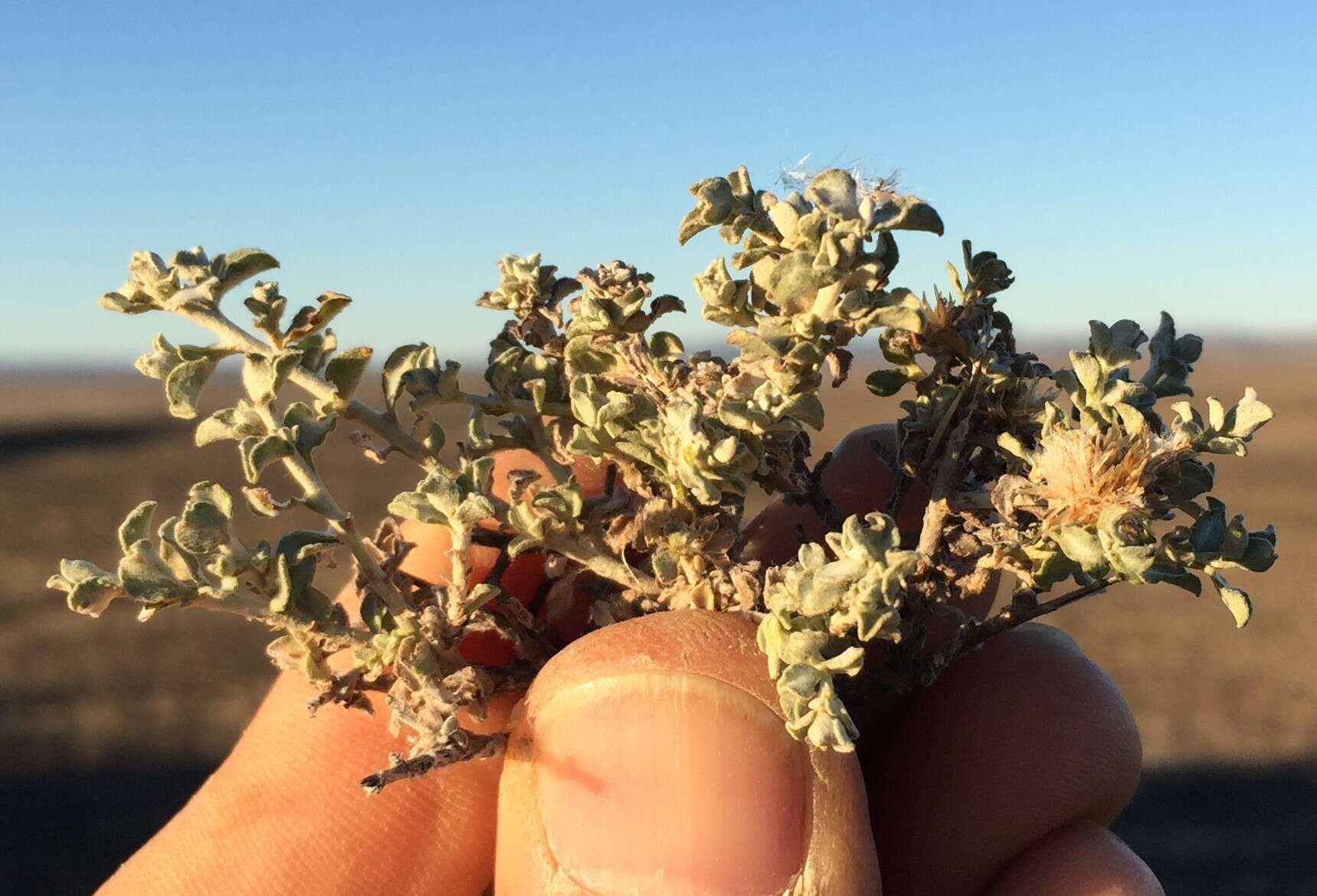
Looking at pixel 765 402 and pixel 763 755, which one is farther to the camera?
pixel 763 755

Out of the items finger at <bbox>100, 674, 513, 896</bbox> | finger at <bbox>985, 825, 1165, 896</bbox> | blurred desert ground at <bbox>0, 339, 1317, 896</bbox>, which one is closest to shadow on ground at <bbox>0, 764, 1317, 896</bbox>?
blurred desert ground at <bbox>0, 339, 1317, 896</bbox>

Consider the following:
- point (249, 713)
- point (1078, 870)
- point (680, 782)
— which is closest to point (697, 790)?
point (680, 782)

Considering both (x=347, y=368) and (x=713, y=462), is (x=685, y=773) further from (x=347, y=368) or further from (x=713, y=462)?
(x=347, y=368)

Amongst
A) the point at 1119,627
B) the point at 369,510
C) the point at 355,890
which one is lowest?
the point at 369,510

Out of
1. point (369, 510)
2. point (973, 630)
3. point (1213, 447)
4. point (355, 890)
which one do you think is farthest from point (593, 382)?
point (369, 510)

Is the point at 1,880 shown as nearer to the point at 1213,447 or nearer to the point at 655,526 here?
the point at 655,526

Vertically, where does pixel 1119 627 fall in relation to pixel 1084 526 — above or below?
below
